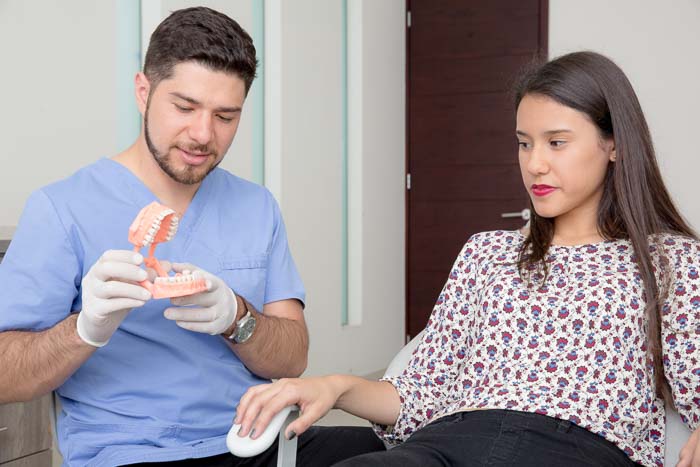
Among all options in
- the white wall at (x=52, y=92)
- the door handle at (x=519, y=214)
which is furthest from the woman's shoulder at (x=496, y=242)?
the door handle at (x=519, y=214)

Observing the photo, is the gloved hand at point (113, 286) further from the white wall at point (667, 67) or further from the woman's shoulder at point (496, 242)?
the white wall at point (667, 67)

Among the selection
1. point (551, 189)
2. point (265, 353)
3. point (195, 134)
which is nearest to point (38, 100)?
point (195, 134)

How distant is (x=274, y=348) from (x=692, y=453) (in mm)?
670

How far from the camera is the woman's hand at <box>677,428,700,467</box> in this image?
1.24 meters

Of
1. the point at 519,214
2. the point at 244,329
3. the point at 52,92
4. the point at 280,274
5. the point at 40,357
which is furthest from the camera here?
the point at 519,214

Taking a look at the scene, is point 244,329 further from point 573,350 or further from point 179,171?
point 573,350

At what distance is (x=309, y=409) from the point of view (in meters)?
1.17

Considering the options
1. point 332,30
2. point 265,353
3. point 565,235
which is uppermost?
point 332,30

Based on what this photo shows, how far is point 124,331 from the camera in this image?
4.39 feet

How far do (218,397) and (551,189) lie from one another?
67 centimetres

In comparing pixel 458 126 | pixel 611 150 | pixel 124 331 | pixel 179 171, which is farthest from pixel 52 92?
pixel 458 126

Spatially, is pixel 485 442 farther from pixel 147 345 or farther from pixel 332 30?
pixel 332 30

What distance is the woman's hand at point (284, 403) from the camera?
3.59ft

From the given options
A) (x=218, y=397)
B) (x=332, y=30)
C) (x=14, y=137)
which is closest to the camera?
(x=218, y=397)
